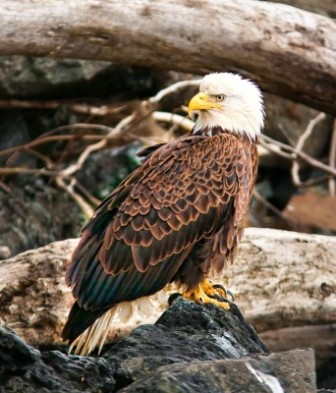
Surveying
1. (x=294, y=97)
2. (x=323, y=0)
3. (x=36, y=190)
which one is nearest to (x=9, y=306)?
(x=294, y=97)

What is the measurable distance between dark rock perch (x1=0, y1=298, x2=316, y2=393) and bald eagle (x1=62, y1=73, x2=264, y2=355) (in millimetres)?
894

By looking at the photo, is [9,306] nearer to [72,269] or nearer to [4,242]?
[72,269]

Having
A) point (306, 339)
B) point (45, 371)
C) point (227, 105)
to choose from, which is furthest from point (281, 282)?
point (45, 371)

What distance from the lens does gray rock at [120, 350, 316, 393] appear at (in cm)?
530

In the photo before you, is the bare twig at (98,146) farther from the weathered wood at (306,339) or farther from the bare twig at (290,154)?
the weathered wood at (306,339)

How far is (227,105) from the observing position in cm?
765

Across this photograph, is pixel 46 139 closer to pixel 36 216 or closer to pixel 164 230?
pixel 36 216

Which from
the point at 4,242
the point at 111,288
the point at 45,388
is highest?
the point at 45,388

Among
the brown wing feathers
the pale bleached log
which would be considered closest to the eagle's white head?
the brown wing feathers

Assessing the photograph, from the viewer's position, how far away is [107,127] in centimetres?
1069

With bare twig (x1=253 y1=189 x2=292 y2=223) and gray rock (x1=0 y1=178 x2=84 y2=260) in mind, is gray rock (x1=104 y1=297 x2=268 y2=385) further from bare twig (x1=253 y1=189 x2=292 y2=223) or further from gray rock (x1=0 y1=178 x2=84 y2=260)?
bare twig (x1=253 y1=189 x2=292 y2=223)

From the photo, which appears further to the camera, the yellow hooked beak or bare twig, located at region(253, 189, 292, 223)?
bare twig, located at region(253, 189, 292, 223)

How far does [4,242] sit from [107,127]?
1.26 m

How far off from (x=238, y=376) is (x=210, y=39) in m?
3.51
